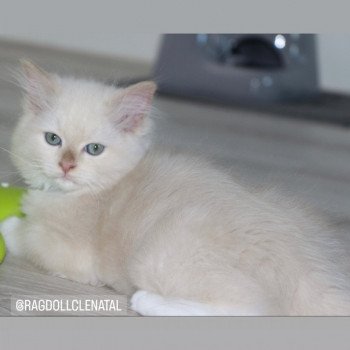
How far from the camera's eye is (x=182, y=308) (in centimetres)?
154

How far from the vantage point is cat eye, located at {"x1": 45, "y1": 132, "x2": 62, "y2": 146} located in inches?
68.4

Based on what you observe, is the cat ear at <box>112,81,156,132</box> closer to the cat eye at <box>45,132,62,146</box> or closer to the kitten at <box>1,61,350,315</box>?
the kitten at <box>1,61,350,315</box>

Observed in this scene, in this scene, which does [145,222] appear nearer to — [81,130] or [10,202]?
[81,130]

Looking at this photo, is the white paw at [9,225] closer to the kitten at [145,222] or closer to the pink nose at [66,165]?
the kitten at [145,222]

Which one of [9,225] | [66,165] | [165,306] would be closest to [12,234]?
[9,225]

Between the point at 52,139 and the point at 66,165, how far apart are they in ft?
0.21

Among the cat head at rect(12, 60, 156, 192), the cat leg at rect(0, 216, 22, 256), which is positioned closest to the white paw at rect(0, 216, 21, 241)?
the cat leg at rect(0, 216, 22, 256)

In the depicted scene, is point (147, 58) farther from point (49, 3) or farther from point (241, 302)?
point (241, 302)

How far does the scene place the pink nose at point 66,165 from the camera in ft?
5.64

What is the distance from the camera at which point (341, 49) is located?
2057 millimetres

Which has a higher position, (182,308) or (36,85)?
(36,85)

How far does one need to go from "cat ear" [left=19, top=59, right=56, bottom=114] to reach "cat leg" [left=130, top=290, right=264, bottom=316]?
473 mm

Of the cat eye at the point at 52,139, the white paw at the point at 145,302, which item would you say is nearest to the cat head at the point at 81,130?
the cat eye at the point at 52,139

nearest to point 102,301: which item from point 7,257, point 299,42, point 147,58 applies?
point 7,257
